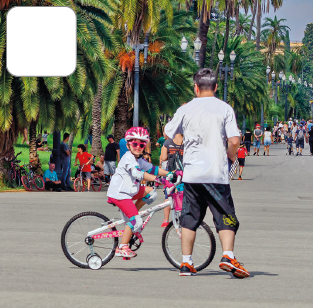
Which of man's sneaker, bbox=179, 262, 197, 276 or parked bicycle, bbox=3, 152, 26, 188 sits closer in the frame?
man's sneaker, bbox=179, 262, 197, 276

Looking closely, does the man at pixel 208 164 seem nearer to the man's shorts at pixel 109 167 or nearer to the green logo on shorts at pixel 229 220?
the green logo on shorts at pixel 229 220

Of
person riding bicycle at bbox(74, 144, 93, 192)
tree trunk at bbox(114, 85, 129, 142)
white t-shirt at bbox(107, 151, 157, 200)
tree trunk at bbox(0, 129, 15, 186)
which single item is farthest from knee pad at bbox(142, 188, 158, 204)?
tree trunk at bbox(114, 85, 129, 142)

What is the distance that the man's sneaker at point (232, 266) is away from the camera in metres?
5.79

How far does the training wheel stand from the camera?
21.6ft

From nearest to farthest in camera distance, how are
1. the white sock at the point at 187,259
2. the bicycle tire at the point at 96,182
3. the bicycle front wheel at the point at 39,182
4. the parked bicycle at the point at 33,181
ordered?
the white sock at the point at 187,259 < the parked bicycle at the point at 33,181 < the bicycle front wheel at the point at 39,182 < the bicycle tire at the point at 96,182

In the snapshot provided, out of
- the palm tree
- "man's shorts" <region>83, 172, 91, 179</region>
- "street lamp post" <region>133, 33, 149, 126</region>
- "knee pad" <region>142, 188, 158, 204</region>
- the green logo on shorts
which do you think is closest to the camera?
the green logo on shorts

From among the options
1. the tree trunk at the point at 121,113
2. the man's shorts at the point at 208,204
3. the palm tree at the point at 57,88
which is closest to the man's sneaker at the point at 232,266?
the man's shorts at the point at 208,204

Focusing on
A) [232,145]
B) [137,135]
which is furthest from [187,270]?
[137,135]

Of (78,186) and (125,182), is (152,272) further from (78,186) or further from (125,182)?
(78,186)

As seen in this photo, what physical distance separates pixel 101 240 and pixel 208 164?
5.06ft

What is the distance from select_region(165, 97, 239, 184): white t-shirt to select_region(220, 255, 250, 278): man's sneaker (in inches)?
29.1

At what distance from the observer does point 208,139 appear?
588 centimetres

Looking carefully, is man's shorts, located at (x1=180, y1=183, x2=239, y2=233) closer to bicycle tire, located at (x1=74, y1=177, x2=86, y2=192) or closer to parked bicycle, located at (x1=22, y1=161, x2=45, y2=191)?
bicycle tire, located at (x1=74, y1=177, x2=86, y2=192)

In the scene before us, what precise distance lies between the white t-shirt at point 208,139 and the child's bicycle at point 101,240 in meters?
0.65
